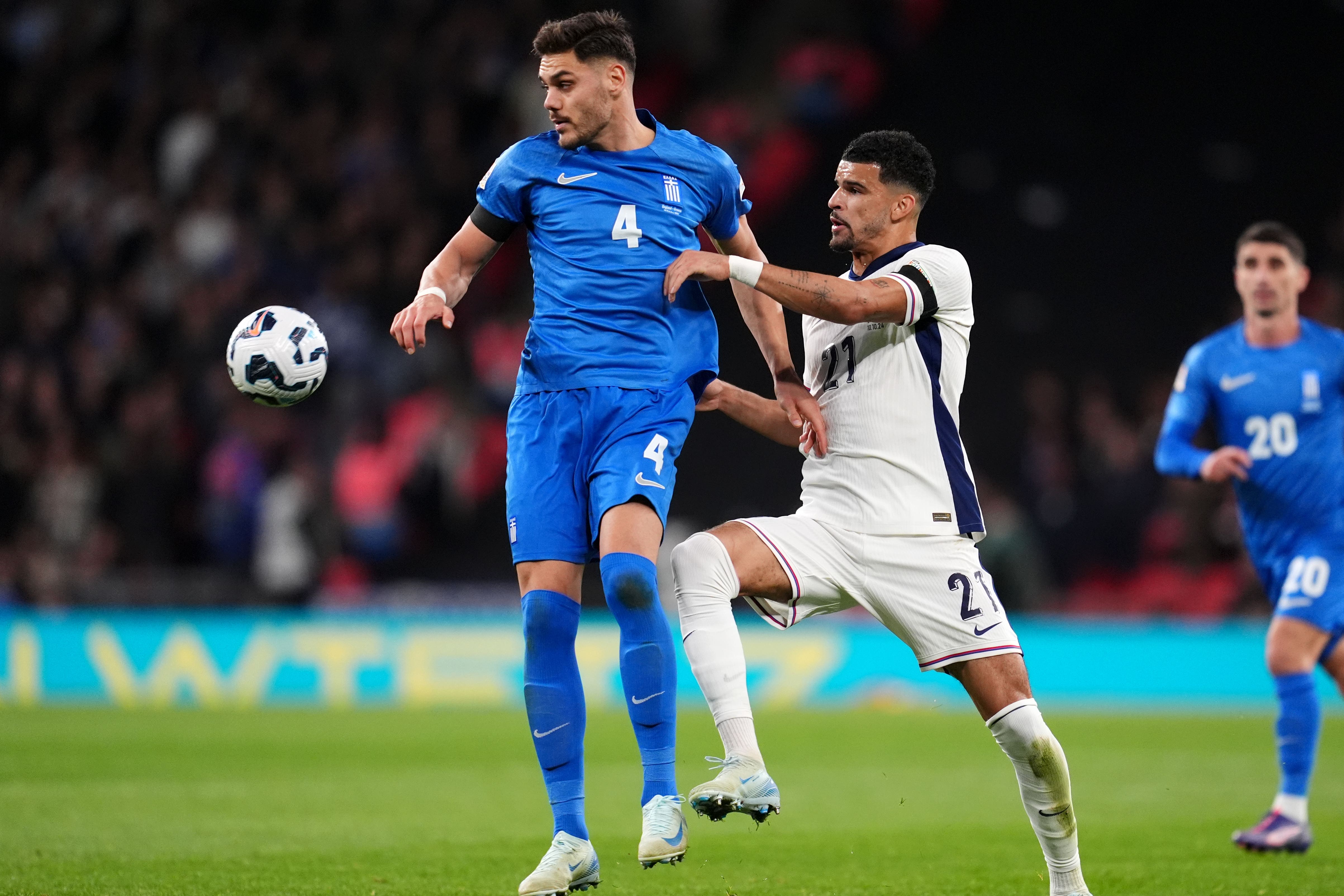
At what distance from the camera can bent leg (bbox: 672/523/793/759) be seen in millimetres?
5023

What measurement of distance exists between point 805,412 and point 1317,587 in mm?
3146

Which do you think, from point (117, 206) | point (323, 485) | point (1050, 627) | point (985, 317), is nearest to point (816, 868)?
point (1050, 627)

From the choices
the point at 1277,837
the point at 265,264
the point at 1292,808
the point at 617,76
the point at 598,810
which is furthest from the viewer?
the point at 265,264

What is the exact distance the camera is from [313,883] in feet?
18.2

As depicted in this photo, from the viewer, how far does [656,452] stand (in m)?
5.13

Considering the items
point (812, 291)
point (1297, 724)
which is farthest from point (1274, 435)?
point (812, 291)

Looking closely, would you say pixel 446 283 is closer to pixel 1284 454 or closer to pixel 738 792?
pixel 738 792

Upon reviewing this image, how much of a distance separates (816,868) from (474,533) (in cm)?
956

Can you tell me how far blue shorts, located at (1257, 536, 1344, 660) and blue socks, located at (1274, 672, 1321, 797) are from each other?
221mm

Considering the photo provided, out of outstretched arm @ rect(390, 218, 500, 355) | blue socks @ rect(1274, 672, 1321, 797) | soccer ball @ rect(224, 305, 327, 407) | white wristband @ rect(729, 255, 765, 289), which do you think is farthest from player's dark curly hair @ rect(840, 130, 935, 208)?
blue socks @ rect(1274, 672, 1321, 797)

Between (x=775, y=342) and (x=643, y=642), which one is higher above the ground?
(x=775, y=342)

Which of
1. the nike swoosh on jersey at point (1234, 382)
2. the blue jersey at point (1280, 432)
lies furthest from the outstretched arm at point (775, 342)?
the nike swoosh on jersey at point (1234, 382)

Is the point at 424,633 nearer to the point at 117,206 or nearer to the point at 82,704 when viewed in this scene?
the point at 82,704

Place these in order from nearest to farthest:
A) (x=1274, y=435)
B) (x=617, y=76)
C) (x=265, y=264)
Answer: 1. (x=617, y=76)
2. (x=1274, y=435)
3. (x=265, y=264)
